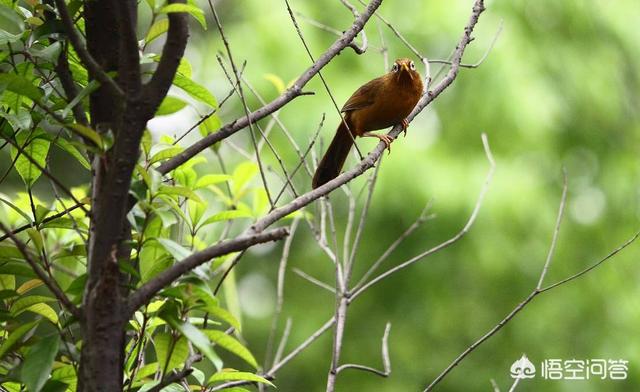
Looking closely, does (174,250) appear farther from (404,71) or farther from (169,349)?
(404,71)

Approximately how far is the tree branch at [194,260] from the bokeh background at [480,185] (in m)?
4.69

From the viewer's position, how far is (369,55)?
6754mm

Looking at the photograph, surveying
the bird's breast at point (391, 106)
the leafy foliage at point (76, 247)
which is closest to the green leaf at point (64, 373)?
the leafy foliage at point (76, 247)

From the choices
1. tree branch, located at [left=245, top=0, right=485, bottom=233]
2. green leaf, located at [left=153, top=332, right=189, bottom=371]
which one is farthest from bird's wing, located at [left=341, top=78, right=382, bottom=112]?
green leaf, located at [left=153, top=332, right=189, bottom=371]

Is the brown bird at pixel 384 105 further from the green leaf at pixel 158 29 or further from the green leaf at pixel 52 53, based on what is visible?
the green leaf at pixel 52 53

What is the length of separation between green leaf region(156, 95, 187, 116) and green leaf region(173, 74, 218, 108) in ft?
0.91

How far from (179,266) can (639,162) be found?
6.31 m

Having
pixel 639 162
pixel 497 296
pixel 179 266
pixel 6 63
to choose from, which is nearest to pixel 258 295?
pixel 497 296

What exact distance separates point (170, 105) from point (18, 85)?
13.4 inches

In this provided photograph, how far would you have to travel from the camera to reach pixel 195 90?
1.81 m

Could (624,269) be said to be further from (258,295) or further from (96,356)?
(96,356)

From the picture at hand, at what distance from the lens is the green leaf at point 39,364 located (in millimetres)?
1440

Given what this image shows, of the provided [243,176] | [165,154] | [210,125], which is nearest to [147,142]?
[165,154]

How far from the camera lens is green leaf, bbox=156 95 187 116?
1505mm
